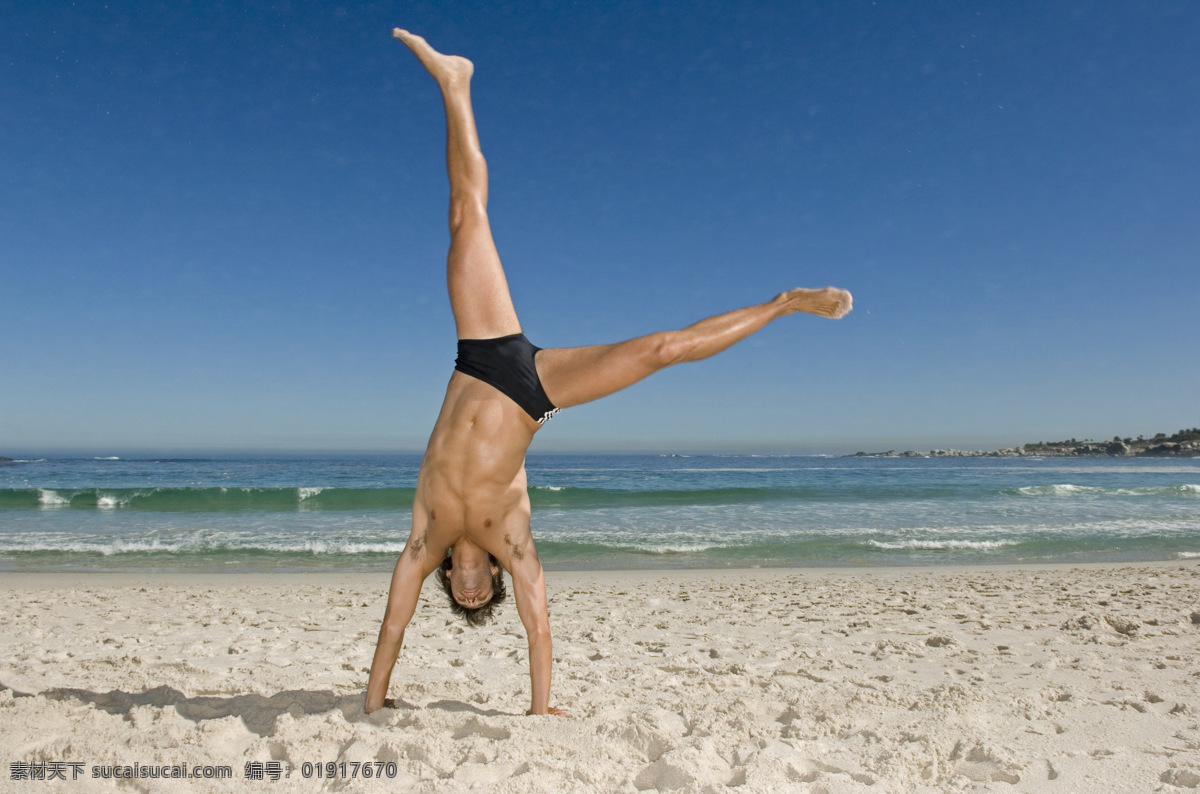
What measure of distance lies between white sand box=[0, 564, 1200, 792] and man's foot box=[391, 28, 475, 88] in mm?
3082

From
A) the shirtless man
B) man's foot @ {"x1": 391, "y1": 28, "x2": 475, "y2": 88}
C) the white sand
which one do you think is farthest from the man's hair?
man's foot @ {"x1": 391, "y1": 28, "x2": 475, "y2": 88}

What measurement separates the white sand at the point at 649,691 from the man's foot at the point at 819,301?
75.3 inches

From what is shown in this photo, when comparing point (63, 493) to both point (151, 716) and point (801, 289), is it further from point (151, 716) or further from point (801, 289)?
point (801, 289)

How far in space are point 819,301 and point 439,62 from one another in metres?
2.20

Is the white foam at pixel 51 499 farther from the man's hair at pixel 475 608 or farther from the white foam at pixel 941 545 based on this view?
the white foam at pixel 941 545

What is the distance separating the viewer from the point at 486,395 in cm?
293

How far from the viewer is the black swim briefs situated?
2.92 m

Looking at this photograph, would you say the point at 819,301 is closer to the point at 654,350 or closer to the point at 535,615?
the point at 654,350

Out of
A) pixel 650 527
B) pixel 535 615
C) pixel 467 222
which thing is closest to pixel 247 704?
pixel 535 615

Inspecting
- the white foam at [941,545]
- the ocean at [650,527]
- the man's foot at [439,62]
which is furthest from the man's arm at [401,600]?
the white foam at [941,545]

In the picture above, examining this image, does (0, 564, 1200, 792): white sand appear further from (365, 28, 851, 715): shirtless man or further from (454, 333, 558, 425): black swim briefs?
(454, 333, 558, 425): black swim briefs

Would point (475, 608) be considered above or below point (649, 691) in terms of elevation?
above

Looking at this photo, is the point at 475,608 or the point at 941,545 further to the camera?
the point at 941,545

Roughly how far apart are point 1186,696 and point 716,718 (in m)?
2.64
